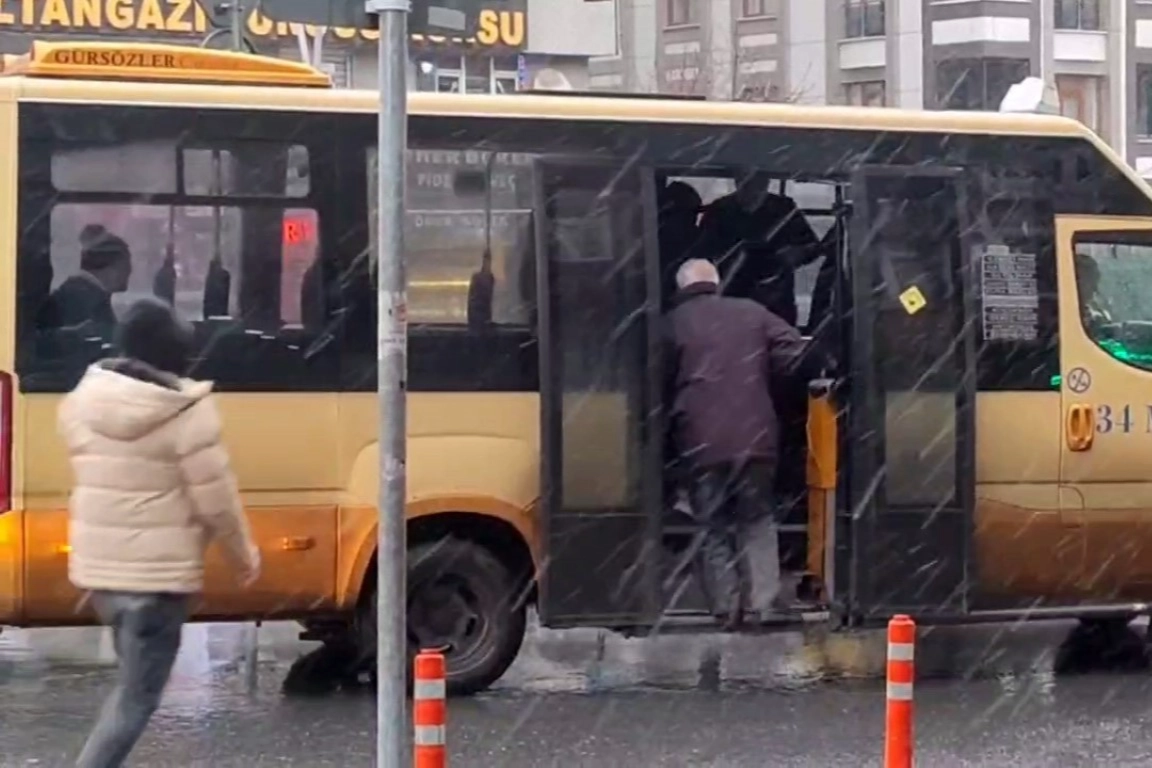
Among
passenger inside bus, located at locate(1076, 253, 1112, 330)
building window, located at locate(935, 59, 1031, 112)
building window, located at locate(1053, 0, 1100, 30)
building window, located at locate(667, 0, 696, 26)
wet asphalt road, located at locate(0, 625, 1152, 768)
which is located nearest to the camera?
wet asphalt road, located at locate(0, 625, 1152, 768)

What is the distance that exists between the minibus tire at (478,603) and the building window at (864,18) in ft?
144

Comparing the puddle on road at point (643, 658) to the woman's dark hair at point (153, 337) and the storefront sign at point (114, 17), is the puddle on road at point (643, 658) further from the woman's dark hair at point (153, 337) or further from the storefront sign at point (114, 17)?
the storefront sign at point (114, 17)

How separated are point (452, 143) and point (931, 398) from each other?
2.71 m

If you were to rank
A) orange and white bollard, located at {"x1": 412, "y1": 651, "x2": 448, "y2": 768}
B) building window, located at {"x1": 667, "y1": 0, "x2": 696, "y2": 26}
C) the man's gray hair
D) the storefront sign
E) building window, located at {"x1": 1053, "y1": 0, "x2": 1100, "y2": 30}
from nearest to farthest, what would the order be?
orange and white bollard, located at {"x1": 412, "y1": 651, "x2": 448, "y2": 768} → the man's gray hair → the storefront sign → building window, located at {"x1": 1053, "y1": 0, "x2": 1100, "y2": 30} → building window, located at {"x1": 667, "y1": 0, "x2": 696, "y2": 26}

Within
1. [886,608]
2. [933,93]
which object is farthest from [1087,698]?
Answer: [933,93]

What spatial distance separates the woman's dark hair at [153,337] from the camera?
7.66 metres

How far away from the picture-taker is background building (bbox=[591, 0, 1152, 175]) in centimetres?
5166

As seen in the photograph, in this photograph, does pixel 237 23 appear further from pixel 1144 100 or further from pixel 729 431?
pixel 1144 100

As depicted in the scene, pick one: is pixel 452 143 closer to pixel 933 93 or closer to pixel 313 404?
pixel 313 404

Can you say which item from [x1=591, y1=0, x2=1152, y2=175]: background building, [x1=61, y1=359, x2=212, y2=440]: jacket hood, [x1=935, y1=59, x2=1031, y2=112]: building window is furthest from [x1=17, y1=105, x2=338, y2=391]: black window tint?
[x1=935, y1=59, x2=1031, y2=112]: building window

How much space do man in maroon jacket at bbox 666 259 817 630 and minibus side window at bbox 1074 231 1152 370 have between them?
5.15ft

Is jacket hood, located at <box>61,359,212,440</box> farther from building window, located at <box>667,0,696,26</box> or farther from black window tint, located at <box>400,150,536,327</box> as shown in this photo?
building window, located at <box>667,0,696,26</box>

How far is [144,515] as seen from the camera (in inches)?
299

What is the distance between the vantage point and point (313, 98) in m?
10.6
